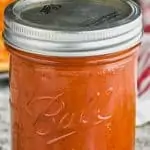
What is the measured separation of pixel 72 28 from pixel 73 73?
0.14 feet

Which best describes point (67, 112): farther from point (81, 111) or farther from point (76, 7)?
point (76, 7)

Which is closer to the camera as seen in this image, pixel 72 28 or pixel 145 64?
pixel 72 28

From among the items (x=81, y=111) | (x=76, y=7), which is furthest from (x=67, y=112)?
(x=76, y=7)

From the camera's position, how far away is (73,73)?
1.63 ft

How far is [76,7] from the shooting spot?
0.56m

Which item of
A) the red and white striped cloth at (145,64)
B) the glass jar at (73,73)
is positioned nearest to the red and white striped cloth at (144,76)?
the red and white striped cloth at (145,64)

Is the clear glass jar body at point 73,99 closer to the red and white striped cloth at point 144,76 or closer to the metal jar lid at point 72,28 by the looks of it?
the metal jar lid at point 72,28

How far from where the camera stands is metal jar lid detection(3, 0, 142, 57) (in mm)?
484

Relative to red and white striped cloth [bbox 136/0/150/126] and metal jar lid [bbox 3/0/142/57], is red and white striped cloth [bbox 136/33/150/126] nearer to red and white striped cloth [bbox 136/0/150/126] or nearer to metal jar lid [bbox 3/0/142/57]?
red and white striped cloth [bbox 136/0/150/126]

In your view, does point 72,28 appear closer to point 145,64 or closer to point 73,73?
point 73,73

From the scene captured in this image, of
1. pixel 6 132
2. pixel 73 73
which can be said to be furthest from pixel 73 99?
pixel 6 132

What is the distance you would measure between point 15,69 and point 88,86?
3.2 inches

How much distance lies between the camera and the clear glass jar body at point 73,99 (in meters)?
0.50

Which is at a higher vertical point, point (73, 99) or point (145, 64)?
point (73, 99)
